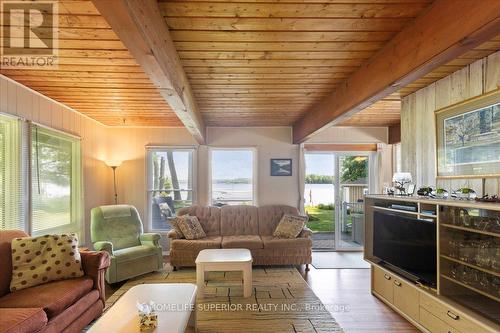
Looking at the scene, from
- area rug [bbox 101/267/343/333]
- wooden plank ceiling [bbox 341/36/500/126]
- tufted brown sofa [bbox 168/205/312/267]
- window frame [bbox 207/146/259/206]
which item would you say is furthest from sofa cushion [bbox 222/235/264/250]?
wooden plank ceiling [bbox 341/36/500/126]

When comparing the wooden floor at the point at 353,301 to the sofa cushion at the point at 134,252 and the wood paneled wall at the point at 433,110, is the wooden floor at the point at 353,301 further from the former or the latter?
the sofa cushion at the point at 134,252

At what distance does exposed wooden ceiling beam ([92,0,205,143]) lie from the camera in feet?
4.33

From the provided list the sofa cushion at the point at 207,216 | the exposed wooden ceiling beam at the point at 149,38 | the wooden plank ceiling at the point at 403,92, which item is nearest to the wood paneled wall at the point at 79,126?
the sofa cushion at the point at 207,216

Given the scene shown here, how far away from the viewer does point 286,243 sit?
463 centimetres

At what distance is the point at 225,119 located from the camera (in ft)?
16.7

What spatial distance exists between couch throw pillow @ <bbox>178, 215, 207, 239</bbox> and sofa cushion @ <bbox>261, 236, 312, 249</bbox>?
41.2 inches

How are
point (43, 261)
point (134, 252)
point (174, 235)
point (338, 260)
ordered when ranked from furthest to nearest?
point (338, 260) → point (174, 235) → point (134, 252) → point (43, 261)

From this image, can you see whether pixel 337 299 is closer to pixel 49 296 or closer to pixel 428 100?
pixel 428 100

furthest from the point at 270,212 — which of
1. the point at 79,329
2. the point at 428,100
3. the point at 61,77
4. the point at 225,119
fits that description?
the point at 61,77

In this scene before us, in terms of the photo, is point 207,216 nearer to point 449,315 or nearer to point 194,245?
point 194,245

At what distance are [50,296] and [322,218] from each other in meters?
4.69

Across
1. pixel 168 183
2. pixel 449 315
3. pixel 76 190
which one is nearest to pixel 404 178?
pixel 449 315

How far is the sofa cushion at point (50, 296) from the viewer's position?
231cm

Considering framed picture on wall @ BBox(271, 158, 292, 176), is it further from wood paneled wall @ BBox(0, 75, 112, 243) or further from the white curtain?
wood paneled wall @ BBox(0, 75, 112, 243)
